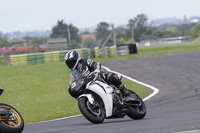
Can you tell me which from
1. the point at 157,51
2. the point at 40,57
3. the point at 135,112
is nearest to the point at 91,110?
the point at 135,112

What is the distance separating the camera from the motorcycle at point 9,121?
7.04 meters

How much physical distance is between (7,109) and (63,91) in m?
10.5

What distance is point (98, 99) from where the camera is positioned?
339 inches

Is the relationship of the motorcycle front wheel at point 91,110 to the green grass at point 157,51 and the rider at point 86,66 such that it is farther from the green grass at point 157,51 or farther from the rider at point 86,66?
the green grass at point 157,51

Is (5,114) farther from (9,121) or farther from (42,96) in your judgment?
(42,96)

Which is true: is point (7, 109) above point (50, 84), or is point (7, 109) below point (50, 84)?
above

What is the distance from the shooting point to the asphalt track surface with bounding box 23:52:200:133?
7156mm

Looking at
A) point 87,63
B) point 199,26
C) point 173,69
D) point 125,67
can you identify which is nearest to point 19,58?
point 125,67

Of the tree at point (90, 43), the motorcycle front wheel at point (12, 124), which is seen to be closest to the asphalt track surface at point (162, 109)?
the motorcycle front wheel at point (12, 124)

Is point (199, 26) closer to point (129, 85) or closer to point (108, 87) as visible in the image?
point (129, 85)

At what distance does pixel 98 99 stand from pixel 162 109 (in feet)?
9.97

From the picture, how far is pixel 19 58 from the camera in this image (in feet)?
126

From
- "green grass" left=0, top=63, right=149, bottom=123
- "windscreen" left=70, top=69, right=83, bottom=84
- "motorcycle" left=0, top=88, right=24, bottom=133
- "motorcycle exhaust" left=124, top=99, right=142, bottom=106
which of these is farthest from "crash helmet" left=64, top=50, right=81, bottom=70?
"green grass" left=0, top=63, right=149, bottom=123

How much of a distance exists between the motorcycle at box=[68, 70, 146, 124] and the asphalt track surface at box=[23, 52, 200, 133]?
192mm
